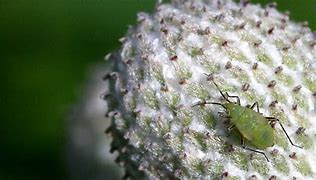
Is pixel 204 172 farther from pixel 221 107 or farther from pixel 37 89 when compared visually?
pixel 37 89

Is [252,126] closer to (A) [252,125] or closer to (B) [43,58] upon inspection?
(A) [252,125]

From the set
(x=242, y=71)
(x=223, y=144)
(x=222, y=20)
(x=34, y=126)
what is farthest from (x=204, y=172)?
(x=34, y=126)

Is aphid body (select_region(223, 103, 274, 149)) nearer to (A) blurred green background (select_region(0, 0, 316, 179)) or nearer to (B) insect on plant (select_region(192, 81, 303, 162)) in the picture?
(B) insect on plant (select_region(192, 81, 303, 162))

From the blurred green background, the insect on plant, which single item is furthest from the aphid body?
the blurred green background

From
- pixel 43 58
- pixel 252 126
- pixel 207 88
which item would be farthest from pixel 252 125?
pixel 43 58

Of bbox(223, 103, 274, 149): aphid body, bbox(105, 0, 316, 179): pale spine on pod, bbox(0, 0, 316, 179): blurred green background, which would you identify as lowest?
bbox(223, 103, 274, 149): aphid body

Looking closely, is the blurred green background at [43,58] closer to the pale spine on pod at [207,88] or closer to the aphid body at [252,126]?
the pale spine on pod at [207,88]
